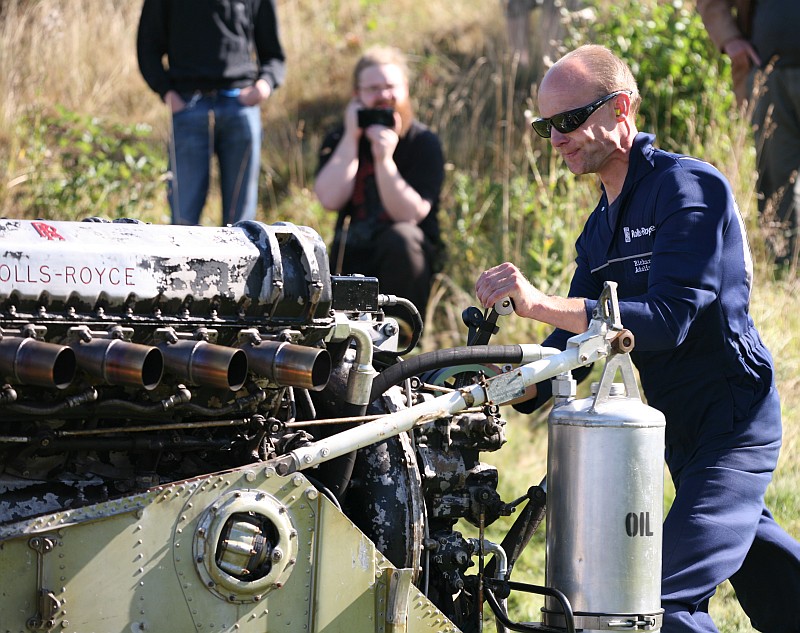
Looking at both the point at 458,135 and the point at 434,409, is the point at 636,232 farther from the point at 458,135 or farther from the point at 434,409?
the point at 458,135

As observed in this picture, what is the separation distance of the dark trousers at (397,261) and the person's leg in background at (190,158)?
1179 mm

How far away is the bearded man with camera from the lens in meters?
6.48

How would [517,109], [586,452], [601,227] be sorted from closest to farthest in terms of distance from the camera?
[586,452], [601,227], [517,109]

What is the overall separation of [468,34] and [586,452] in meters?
9.49

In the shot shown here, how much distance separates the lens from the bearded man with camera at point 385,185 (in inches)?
255

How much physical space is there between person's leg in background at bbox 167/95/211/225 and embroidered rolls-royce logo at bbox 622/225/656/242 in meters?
4.00

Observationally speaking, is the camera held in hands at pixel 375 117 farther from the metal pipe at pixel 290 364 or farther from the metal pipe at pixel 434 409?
the metal pipe at pixel 290 364

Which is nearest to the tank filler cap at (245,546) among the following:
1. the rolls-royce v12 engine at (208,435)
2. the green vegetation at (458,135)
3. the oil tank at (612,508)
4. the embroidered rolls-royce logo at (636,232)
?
the rolls-royce v12 engine at (208,435)

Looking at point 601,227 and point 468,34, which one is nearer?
point 601,227

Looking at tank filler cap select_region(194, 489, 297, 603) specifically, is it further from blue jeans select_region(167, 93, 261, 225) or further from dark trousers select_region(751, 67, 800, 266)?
dark trousers select_region(751, 67, 800, 266)

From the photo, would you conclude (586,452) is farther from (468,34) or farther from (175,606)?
(468,34)

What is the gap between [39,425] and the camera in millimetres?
2838

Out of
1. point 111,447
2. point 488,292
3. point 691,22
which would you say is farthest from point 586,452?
point 691,22

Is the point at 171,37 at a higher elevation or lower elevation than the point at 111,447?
higher
